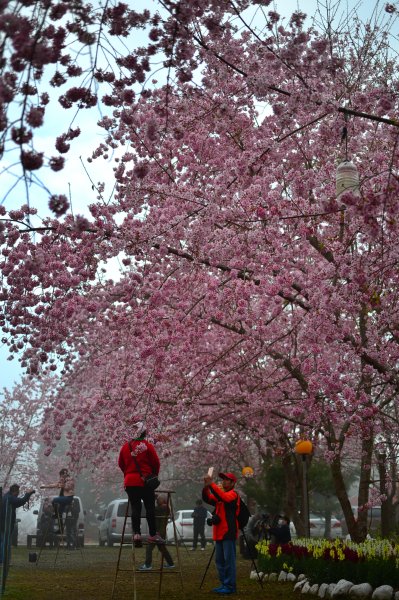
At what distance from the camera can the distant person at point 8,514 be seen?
959cm

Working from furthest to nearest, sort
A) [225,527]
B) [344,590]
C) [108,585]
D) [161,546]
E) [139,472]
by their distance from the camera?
[161,546]
[108,585]
[225,527]
[139,472]
[344,590]

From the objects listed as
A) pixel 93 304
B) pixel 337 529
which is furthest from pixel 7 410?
pixel 93 304

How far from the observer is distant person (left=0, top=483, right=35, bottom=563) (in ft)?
31.4

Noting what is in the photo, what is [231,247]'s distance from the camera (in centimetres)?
1131

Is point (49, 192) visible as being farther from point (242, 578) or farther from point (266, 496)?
point (266, 496)

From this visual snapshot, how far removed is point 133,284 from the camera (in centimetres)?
1252

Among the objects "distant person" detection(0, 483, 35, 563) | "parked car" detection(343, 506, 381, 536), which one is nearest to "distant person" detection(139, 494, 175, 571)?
"distant person" detection(0, 483, 35, 563)

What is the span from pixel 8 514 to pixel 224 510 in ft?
9.35

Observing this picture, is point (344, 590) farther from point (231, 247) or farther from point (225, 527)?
point (231, 247)

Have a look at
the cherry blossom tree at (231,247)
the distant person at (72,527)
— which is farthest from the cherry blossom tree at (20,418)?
the cherry blossom tree at (231,247)

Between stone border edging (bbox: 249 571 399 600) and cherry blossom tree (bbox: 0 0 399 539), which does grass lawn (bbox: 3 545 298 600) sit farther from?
cherry blossom tree (bbox: 0 0 399 539)

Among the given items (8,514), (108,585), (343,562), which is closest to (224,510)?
(343,562)

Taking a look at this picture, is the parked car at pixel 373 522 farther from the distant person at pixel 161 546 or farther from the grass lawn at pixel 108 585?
the grass lawn at pixel 108 585

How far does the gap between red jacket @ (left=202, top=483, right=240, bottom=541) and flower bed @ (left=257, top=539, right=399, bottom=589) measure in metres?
1.19
